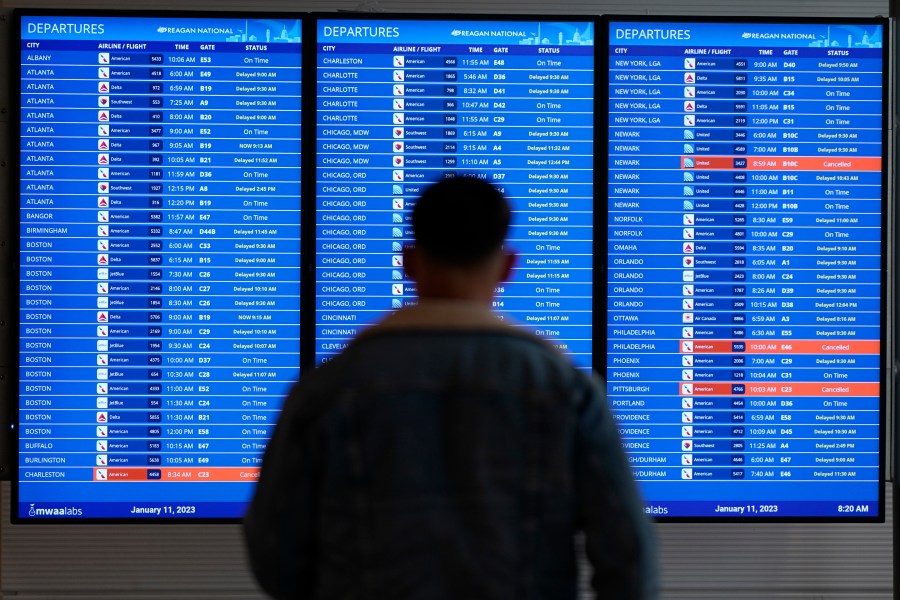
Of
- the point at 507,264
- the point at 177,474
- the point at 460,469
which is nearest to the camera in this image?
the point at 460,469

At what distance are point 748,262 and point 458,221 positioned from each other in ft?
5.27

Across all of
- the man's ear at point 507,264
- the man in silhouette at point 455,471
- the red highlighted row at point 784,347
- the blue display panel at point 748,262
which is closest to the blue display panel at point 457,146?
the blue display panel at point 748,262

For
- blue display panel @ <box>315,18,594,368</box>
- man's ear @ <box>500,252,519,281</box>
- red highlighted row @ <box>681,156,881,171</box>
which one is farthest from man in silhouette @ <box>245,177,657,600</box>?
red highlighted row @ <box>681,156,881,171</box>

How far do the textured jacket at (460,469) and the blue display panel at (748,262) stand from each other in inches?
55.5

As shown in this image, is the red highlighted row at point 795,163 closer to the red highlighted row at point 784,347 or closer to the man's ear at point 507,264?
the red highlighted row at point 784,347

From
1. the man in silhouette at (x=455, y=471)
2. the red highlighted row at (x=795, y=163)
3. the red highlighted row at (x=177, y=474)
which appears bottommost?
the red highlighted row at (x=177, y=474)

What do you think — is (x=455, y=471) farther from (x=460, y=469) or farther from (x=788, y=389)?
(x=788, y=389)

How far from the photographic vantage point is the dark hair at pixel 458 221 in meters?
1.50

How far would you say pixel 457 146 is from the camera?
2.83 m

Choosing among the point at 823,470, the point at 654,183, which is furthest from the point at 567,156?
the point at 823,470

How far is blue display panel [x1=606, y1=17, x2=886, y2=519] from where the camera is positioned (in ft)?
9.27

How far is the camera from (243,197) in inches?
111

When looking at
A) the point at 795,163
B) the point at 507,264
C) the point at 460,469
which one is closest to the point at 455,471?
the point at 460,469

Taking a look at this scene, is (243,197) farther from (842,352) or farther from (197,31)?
(842,352)
